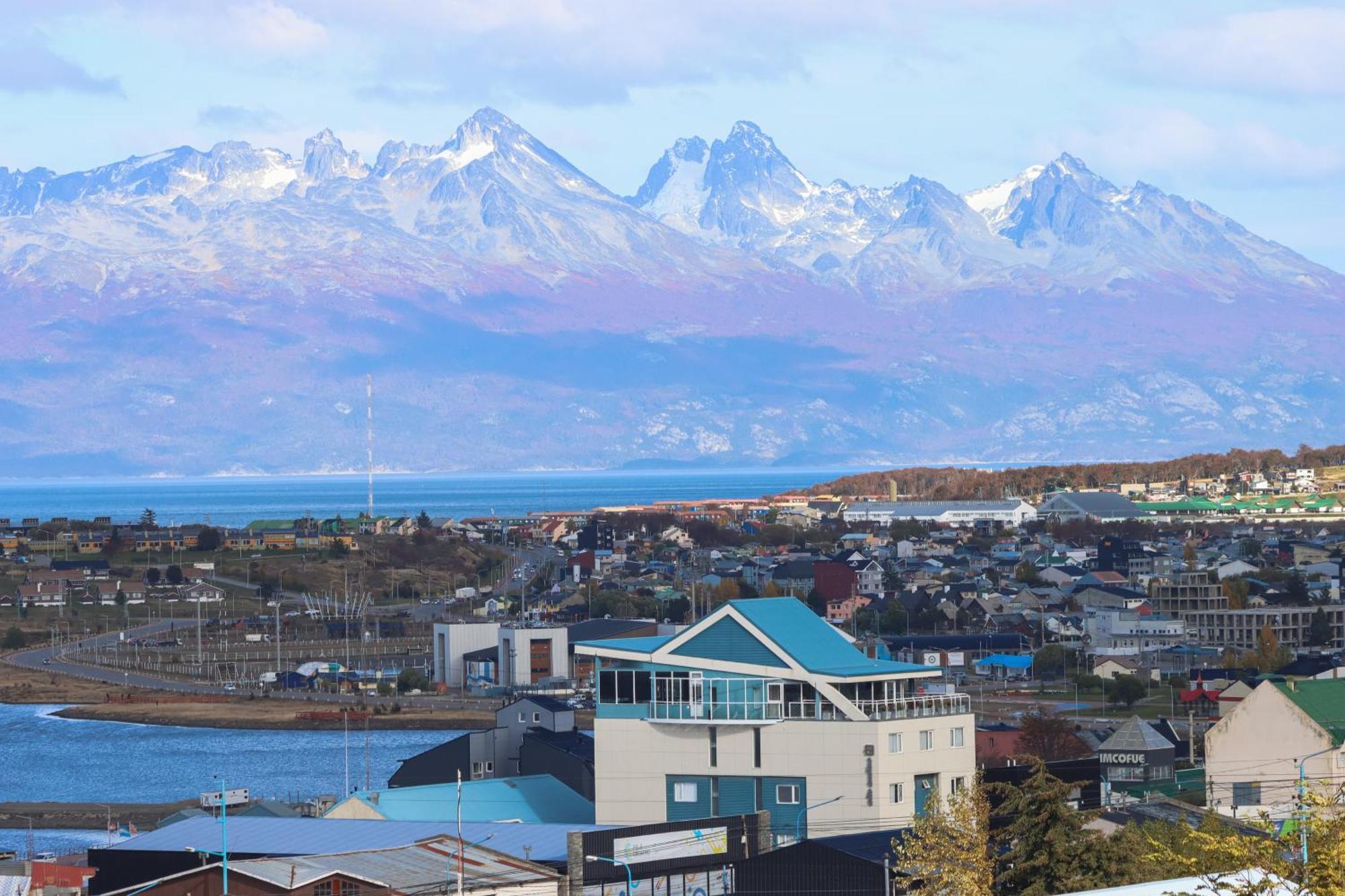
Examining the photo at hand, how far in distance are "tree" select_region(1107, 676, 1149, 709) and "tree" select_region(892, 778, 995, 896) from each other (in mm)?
40470

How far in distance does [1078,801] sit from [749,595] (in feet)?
205

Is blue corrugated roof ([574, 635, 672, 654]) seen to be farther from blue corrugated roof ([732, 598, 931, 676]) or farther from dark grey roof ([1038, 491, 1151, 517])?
dark grey roof ([1038, 491, 1151, 517])

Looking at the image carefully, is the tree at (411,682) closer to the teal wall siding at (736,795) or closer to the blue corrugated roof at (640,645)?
the blue corrugated roof at (640,645)

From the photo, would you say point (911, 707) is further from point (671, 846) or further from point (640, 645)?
point (671, 846)

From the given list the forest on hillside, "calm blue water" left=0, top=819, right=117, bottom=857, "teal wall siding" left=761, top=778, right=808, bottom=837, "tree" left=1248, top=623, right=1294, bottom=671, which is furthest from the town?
the forest on hillside

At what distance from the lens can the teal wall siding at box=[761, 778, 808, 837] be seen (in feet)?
84.7

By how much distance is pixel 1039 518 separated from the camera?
15438 cm

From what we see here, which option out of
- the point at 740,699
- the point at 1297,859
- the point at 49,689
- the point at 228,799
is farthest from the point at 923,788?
the point at 49,689

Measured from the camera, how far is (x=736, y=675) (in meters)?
27.0

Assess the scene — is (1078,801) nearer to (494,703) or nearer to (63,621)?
(494,703)

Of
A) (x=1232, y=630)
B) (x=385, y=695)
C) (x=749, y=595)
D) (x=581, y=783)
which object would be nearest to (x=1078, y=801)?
(x=581, y=783)

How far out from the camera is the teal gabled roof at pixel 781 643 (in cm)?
2688

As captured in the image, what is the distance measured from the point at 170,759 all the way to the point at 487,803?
2872 cm

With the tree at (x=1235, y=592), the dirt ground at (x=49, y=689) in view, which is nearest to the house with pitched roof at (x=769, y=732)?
the dirt ground at (x=49, y=689)
